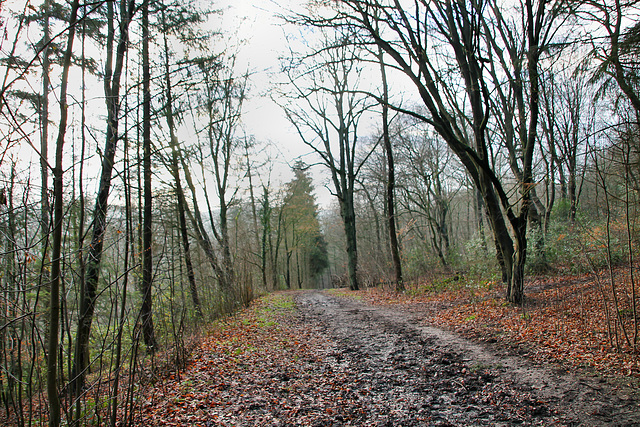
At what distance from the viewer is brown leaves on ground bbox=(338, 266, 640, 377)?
147 inches

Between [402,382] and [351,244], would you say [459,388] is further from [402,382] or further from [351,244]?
[351,244]

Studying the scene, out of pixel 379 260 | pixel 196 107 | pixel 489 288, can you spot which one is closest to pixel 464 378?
pixel 489 288

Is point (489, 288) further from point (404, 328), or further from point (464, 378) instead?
point (464, 378)

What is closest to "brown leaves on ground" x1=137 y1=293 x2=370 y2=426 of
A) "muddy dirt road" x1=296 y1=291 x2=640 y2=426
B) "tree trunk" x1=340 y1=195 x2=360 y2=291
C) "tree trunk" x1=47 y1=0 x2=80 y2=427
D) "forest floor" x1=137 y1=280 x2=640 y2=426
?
"forest floor" x1=137 y1=280 x2=640 y2=426

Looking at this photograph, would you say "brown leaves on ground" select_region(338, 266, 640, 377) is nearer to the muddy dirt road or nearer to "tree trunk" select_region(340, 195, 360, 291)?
the muddy dirt road

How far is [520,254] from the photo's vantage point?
6.52 m

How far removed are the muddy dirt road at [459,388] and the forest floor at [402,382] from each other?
11mm

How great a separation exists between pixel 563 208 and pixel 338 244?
26.3 meters

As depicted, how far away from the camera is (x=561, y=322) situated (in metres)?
4.99

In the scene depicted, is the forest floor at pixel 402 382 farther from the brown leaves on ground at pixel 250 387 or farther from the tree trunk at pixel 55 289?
the tree trunk at pixel 55 289

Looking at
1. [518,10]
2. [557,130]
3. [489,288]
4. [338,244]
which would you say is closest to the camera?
[518,10]

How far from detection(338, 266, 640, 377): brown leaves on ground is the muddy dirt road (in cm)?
35

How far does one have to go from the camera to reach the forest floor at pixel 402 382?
10.0 ft

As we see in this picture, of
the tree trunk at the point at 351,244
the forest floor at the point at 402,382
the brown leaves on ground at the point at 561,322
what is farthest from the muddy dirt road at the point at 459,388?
the tree trunk at the point at 351,244
